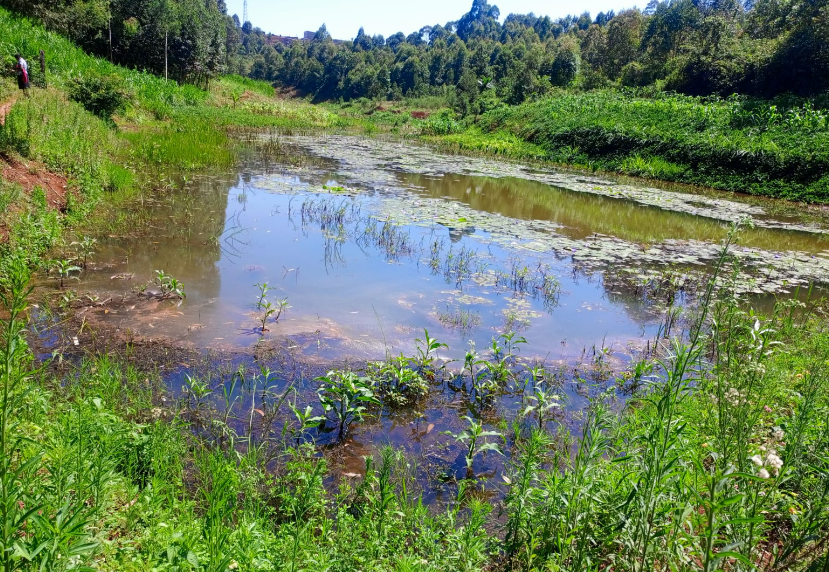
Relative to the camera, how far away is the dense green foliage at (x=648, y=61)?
20922mm

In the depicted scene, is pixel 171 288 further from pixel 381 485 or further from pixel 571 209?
pixel 571 209

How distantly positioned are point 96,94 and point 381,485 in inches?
518

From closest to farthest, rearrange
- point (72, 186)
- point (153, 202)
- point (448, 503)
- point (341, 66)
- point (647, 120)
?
point (448, 503), point (72, 186), point (153, 202), point (647, 120), point (341, 66)

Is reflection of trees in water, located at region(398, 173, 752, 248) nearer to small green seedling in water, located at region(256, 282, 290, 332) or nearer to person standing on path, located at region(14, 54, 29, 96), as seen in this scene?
small green seedling in water, located at region(256, 282, 290, 332)

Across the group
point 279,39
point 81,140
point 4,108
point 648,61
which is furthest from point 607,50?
point 279,39

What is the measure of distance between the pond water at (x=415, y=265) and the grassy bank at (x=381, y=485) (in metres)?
0.40

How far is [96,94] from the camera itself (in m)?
12.0

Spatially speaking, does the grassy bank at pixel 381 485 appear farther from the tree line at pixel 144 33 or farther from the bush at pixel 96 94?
the tree line at pixel 144 33

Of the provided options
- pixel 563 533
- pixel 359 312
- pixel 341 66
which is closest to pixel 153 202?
pixel 359 312

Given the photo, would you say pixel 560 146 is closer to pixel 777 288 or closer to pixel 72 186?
pixel 777 288

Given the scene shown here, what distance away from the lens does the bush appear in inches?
468

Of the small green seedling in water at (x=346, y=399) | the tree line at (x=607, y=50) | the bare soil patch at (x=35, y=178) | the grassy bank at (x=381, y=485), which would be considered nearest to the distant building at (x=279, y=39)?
the tree line at (x=607, y=50)

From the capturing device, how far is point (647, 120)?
2005 centimetres

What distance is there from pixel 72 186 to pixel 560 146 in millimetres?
18277
